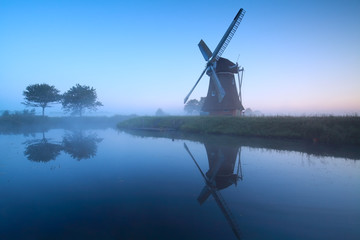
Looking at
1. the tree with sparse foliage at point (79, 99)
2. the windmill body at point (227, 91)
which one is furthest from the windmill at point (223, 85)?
the tree with sparse foliage at point (79, 99)

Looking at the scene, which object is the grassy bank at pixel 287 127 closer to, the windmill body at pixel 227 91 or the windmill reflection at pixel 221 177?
the windmill body at pixel 227 91

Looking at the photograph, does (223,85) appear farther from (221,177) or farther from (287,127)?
(221,177)

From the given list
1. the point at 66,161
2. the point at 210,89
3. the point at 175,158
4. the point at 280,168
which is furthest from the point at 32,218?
the point at 210,89

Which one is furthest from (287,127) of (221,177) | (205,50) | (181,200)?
(205,50)

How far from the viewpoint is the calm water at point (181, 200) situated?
12.3 feet

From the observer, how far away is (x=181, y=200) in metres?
5.14

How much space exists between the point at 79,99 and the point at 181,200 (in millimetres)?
48218

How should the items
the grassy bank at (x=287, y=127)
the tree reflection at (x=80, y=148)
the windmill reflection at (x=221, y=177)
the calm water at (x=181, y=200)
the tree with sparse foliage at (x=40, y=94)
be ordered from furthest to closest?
1. the tree with sparse foliage at (x=40, y=94)
2. the grassy bank at (x=287, y=127)
3. the tree reflection at (x=80, y=148)
4. the windmill reflection at (x=221, y=177)
5. the calm water at (x=181, y=200)

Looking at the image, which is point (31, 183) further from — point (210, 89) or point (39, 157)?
point (210, 89)

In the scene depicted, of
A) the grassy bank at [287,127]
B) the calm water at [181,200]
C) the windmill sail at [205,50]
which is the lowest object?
the calm water at [181,200]

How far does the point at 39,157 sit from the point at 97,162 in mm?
4089

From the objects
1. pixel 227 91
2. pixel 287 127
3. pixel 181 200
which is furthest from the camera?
pixel 227 91

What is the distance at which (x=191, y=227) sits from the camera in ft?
12.6

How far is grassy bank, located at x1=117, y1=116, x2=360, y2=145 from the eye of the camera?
14.1 meters
